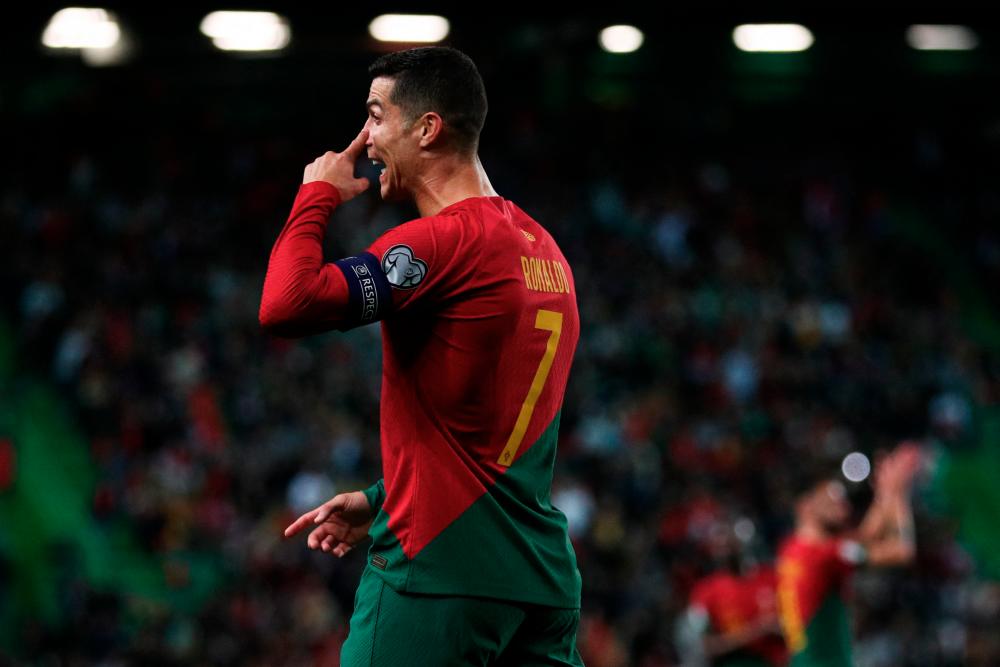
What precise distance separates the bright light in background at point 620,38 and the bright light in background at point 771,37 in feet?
5.25

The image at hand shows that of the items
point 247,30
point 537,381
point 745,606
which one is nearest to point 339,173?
point 537,381

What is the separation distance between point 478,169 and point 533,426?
2.21ft

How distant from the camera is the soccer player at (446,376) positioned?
10.1ft

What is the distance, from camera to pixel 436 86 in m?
3.33

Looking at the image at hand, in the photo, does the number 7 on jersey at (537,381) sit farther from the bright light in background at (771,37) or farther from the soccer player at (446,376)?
the bright light in background at (771,37)

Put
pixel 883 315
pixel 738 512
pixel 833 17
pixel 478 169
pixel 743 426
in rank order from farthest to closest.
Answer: pixel 833 17 < pixel 883 315 < pixel 743 426 < pixel 738 512 < pixel 478 169

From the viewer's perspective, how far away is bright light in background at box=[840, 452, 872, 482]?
7750 millimetres

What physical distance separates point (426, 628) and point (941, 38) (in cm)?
2155

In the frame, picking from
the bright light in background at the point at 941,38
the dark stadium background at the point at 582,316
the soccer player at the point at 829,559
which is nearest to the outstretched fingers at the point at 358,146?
the soccer player at the point at 829,559

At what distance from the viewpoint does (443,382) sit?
316cm

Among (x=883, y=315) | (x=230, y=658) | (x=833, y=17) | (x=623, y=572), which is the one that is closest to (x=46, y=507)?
(x=230, y=658)

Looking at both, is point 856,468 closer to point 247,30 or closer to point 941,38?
point 247,30

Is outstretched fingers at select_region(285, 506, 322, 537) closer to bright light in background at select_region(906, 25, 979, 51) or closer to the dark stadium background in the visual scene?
the dark stadium background

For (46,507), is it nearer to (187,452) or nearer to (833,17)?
(187,452)
